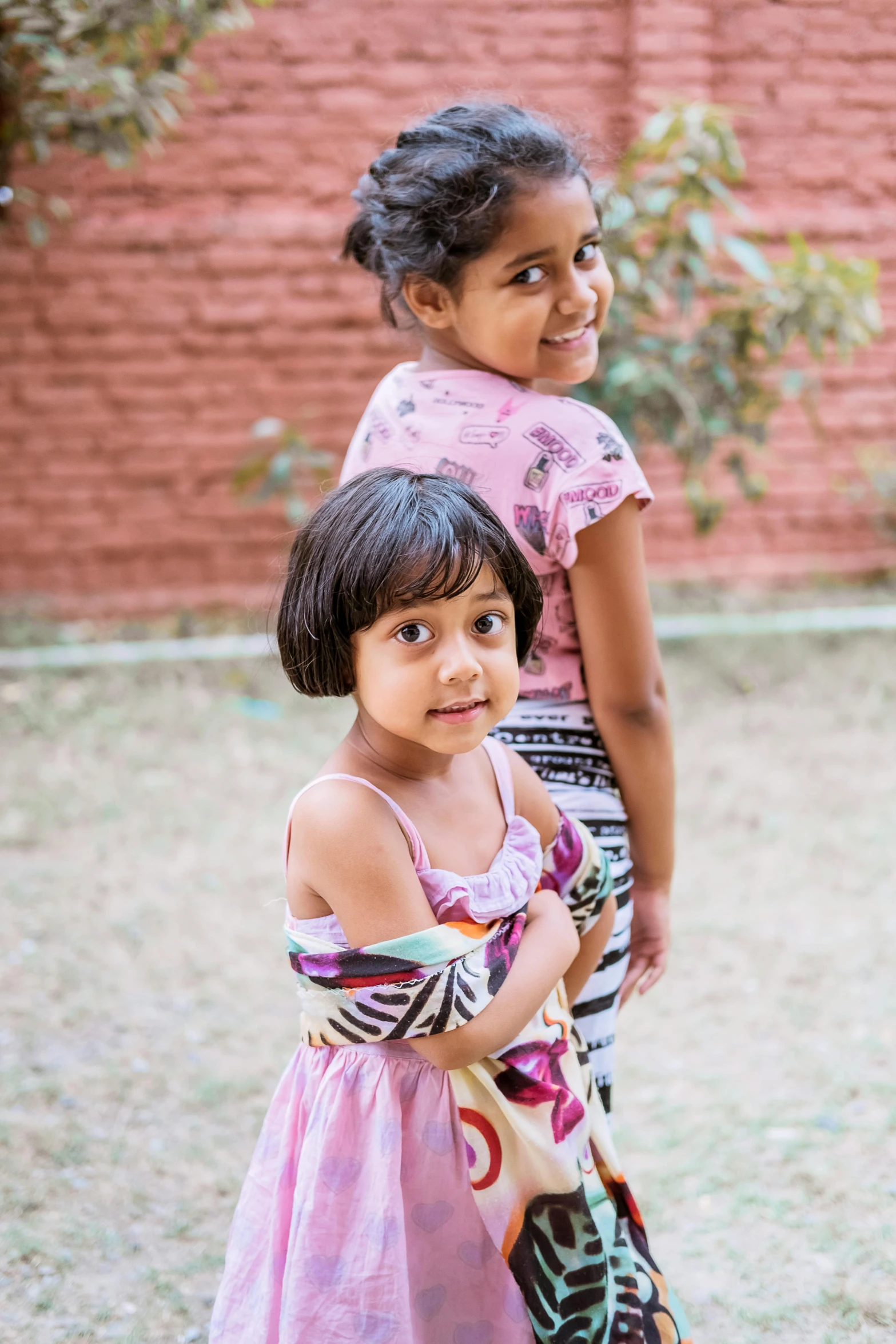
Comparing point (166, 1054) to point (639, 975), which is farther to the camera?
point (166, 1054)

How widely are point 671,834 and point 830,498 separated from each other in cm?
448

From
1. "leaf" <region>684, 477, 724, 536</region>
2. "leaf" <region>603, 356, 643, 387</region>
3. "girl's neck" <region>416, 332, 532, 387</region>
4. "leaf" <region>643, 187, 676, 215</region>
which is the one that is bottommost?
"leaf" <region>684, 477, 724, 536</region>

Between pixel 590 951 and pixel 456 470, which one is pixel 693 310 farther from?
pixel 590 951

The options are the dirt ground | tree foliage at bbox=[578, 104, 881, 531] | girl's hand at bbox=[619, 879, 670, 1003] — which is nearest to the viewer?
girl's hand at bbox=[619, 879, 670, 1003]

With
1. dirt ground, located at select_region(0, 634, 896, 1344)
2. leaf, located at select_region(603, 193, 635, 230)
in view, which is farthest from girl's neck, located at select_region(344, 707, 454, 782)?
leaf, located at select_region(603, 193, 635, 230)

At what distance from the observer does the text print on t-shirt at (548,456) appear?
137cm

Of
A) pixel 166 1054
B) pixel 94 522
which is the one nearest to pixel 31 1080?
pixel 166 1054

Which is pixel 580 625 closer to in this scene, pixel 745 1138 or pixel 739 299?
pixel 745 1138

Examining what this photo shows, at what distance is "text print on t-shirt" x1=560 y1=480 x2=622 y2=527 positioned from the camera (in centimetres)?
136

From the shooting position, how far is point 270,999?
3.03 metres

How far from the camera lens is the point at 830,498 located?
570cm

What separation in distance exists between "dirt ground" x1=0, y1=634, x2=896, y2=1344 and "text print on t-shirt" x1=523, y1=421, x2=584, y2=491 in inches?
35.0

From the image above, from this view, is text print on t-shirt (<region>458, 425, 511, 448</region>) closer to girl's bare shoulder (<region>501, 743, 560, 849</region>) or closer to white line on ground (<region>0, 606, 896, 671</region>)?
girl's bare shoulder (<region>501, 743, 560, 849</region>)

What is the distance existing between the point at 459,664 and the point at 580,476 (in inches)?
11.5
